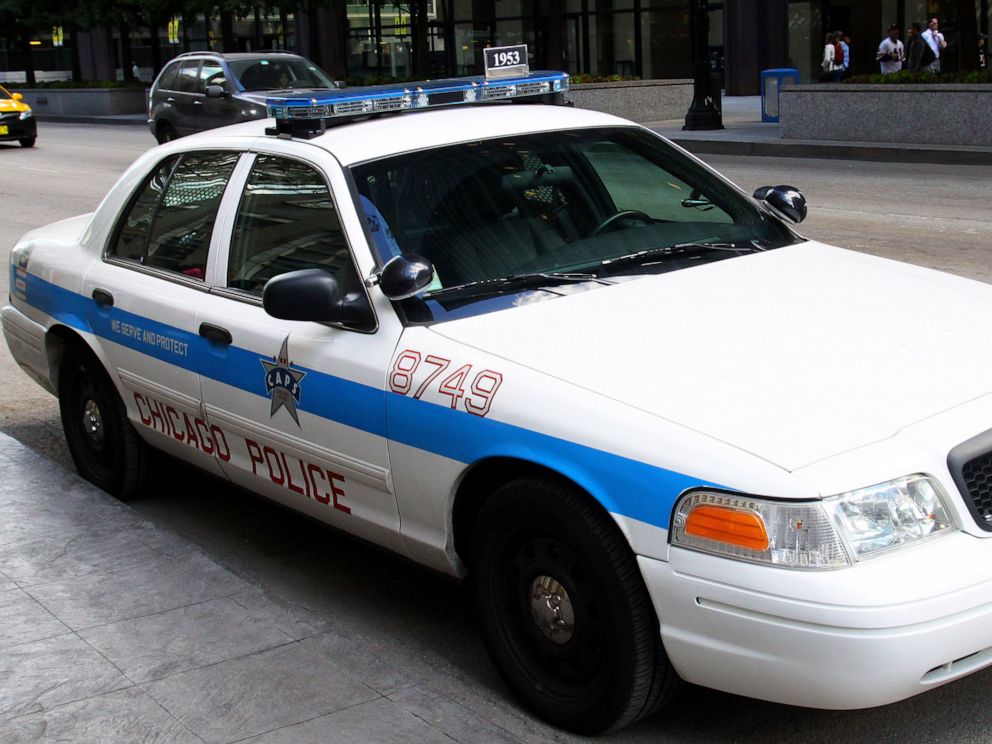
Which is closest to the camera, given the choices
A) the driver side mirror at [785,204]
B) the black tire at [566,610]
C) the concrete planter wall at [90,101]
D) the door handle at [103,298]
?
the black tire at [566,610]

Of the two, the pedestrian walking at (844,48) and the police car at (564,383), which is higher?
the pedestrian walking at (844,48)

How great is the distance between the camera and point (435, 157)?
4.56 m

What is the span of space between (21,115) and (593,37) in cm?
1678

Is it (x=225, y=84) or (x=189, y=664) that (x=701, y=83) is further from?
(x=189, y=664)

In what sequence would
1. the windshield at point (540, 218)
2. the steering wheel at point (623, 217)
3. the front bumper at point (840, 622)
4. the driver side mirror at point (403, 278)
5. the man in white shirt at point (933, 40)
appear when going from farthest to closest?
the man in white shirt at point (933, 40) < the steering wheel at point (623, 217) < the windshield at point (540, 218) < the driver side mirror at point (403, 278) < the front bumper at point (840, 622)

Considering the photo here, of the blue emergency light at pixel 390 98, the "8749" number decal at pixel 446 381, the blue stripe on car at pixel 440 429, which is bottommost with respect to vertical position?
the blue stripe on car at pixel 440 429

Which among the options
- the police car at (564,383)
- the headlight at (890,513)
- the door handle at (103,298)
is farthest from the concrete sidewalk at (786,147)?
the headlight at (890,513)

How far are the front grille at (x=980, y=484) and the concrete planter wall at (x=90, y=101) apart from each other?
40913mm

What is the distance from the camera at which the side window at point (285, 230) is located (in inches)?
174

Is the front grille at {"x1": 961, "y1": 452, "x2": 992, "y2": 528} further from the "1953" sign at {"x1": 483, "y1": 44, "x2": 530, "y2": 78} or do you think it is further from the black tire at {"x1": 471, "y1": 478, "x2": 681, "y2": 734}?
the "1953" sign at {"x1": 483, "y1": 44, "x2": 530, "y2": 78}

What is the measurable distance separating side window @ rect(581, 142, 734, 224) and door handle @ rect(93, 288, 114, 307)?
1.98m

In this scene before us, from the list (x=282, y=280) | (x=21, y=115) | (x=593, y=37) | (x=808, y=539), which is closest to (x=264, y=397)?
(x=282, y=280)

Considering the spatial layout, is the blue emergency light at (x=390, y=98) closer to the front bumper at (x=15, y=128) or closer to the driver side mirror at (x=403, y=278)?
the driver side mirror at (x=403, y=278)

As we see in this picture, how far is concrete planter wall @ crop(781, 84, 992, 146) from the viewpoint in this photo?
1933 cm
